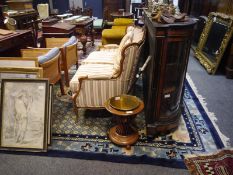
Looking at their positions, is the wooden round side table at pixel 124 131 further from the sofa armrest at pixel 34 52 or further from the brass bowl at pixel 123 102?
the sofa armrest at pixel 34 52

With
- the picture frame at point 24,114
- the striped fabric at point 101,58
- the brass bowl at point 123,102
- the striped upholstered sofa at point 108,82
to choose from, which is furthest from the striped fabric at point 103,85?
the striped fabric at point 101,58

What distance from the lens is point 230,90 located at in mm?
3246

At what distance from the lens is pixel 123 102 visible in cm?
215

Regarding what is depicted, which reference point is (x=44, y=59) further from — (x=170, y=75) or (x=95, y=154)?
(x=170, y=75)

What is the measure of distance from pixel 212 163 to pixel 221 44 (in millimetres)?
2613

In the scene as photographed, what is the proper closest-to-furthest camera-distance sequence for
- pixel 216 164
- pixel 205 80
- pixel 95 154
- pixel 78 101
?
1. pixel 216 164
2. pixel 95 154
3. pixel 78 101
4. pixel 205 80

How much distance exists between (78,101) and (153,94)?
0.85 metres

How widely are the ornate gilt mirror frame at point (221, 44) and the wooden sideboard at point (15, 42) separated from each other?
127 inches

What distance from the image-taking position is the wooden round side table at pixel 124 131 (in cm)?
195

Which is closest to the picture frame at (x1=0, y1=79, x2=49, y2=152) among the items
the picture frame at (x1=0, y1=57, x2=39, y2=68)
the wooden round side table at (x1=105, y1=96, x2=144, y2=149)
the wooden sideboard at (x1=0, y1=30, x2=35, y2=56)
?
the picture frame at (x1=0, y1=57, x2=39, y2=68)

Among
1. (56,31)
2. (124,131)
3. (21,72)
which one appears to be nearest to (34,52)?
(21,72)

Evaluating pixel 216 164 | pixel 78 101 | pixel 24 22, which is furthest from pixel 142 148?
pixel 24 22

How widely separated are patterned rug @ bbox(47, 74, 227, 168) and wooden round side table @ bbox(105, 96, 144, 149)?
0.06 meters

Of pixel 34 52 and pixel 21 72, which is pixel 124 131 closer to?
pixel 21 72
